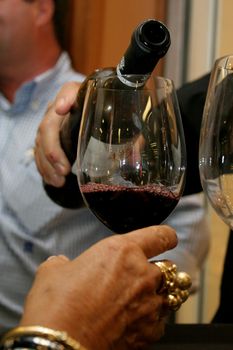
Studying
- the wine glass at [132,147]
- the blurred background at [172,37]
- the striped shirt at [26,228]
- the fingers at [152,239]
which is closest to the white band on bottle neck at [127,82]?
the wine glass at [132,147]

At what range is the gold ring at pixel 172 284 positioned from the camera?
58 centimetres

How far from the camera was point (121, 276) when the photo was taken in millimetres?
540

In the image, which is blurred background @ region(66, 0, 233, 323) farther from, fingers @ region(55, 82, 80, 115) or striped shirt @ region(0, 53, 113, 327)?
fingers @ region(55, 82, 80, 115)

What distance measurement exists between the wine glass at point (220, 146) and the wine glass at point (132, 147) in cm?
3

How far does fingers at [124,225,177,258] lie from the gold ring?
0.02 m

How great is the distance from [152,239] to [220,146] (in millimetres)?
107

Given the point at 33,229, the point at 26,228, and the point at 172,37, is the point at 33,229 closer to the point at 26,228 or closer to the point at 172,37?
the point at 26,228

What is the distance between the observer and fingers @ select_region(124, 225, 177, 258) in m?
0.56

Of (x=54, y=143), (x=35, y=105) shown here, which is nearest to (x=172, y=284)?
(x=54, y=143)

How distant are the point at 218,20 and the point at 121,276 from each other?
1760 millimetres

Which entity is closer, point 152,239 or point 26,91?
point 152,239

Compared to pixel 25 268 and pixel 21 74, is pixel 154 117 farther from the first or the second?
pixel 21 74

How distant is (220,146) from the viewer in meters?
0.60

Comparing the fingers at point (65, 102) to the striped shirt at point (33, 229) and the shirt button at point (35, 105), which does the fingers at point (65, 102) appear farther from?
the shirt button at point (35, 105)
